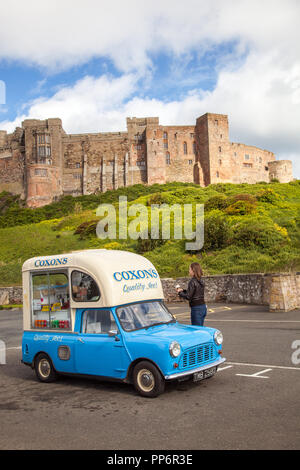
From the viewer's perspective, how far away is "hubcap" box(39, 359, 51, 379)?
8188 mm

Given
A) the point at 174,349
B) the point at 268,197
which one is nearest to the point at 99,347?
the point at 174,349

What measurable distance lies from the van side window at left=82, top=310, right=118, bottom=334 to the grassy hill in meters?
13.8

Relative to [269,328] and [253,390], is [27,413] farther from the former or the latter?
[269,328]

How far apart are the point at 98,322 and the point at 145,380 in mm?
1439

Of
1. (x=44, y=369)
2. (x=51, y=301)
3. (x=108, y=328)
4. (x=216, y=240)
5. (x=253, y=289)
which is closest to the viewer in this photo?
(x=108, y=328)

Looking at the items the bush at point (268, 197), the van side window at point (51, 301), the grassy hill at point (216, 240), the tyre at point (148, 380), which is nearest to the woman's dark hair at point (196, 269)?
the van side window at point (51, 301)

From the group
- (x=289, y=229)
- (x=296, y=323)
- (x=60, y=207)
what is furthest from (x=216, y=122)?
(x=296, y=323)

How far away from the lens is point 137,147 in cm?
8412

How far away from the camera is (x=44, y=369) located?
326 inches

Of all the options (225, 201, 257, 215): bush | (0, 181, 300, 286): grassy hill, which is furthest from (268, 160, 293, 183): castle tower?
(225, 201, 257, 215): bush

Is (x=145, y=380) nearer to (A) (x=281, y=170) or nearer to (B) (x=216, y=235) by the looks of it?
(B) (x=216, y=235)

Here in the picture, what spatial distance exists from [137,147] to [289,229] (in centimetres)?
5952

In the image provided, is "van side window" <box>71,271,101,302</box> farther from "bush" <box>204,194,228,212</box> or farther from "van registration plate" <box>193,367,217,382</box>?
"bush" <box>204,194,228,212</box>

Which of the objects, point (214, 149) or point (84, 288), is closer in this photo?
point (84, 288)
